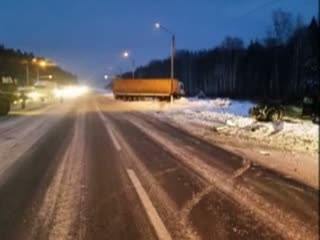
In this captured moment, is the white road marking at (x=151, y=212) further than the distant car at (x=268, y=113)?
No

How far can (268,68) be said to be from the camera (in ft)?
354

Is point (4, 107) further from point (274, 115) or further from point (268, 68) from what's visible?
point (268, 68)

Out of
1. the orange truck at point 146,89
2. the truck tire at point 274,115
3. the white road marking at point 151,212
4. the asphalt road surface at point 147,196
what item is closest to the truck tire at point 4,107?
the truck tire at point 274,115

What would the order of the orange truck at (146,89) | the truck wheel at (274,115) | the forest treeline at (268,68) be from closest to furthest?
the truck wheel at (274,115)
the orange truck at (146,89)
the forest treeline at (268,68)

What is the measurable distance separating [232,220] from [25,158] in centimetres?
742

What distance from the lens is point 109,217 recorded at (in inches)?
283

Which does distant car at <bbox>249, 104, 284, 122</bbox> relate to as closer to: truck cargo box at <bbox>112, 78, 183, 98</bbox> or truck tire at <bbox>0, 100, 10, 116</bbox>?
truck tire at <bbox>0, 100, 10, 116</bbox>

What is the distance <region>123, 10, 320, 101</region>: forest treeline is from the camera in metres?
80.7

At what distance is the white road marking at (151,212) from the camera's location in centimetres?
640

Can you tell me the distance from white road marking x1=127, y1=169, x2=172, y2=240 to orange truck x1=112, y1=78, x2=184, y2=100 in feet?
167

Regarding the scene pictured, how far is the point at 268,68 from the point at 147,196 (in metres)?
102

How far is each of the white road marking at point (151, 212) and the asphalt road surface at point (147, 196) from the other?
1 cm

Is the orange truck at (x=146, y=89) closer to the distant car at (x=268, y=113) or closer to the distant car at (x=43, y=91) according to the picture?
the distant car at (x=43, y=91)

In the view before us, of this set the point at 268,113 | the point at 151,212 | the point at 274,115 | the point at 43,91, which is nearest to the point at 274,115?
the point at 274,115
